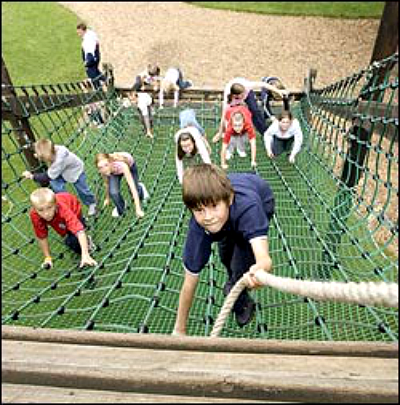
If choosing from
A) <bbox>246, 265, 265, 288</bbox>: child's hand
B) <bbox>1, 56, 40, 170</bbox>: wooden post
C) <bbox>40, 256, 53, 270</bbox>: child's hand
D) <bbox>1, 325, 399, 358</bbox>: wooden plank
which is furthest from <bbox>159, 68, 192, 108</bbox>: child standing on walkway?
<bbox>1, 325, 399, 358</bbox>: wooden plank

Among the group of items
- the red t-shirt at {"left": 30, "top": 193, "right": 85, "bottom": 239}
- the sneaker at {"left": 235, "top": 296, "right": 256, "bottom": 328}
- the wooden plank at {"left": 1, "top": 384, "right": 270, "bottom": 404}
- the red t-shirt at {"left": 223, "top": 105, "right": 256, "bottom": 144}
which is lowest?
the sneaker at {"left": 235, "top": 296, "right": 256, "bottom": 328}

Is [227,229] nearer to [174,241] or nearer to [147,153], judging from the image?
[174,241]

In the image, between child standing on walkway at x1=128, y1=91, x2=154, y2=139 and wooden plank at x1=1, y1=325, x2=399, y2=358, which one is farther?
child standing on walkway at x1=128, y1=91, x2=154, y2=139

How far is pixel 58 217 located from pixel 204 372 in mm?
1632

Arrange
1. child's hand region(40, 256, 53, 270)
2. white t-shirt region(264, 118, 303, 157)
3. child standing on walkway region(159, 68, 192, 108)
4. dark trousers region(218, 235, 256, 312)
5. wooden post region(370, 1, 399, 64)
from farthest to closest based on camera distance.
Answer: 1. child standing on walkway region(159, 68, 192, 108)
2. wooden post region(370, 1, 399, 64)
3. white t-shirt region(264, 118, 303, 157)
4. child's hand region(40, 256, 53, 270)
5. dark trousers region(218, 235, 256, 312)

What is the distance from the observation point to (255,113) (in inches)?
142

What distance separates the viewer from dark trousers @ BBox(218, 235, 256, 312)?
1.27m

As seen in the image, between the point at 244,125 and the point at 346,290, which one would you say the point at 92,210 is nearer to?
the point at 244,125

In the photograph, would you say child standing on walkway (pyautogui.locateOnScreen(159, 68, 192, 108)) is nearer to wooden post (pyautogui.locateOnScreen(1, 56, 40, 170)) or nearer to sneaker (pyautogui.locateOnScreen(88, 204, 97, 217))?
wooden post (pyautogui.locateOnScreen(1, 56, 40, 170))

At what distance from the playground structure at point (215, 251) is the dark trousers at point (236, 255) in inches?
11.0

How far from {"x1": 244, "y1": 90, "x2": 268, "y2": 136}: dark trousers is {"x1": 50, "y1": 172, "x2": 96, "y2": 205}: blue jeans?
1.56 metres

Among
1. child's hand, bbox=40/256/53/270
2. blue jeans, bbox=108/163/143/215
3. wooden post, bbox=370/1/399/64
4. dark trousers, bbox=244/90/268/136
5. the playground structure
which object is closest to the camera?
the playground structure

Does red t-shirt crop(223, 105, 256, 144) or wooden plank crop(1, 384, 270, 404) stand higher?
wooden plank crop(1, 384, 270, 404)

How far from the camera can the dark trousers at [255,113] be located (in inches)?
140
